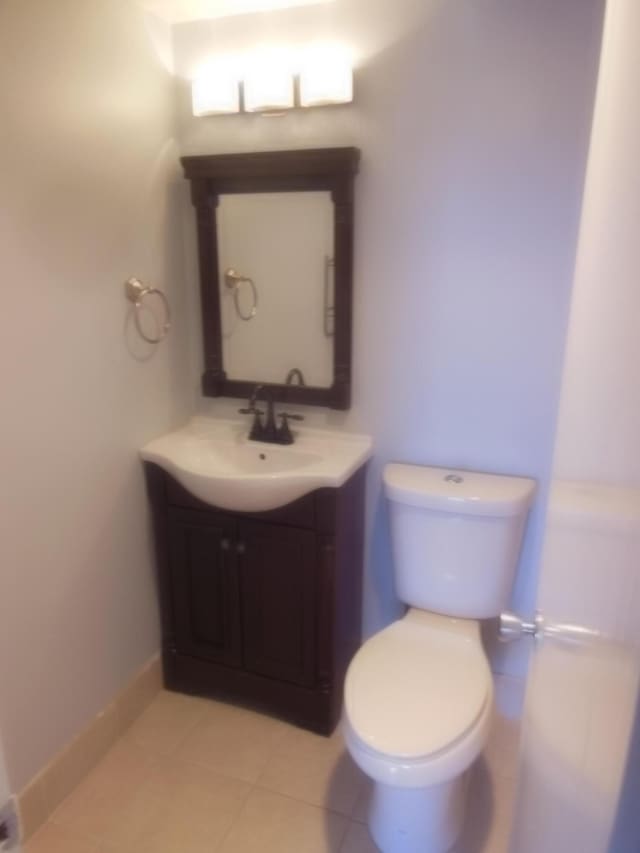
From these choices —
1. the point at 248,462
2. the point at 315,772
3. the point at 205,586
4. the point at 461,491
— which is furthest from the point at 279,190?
the point at 315,772

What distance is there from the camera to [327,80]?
5.51ft

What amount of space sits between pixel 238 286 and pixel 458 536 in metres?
1.09

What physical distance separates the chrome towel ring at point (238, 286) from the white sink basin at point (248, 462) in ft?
1.29

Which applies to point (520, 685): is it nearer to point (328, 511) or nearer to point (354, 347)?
point (328, 511)

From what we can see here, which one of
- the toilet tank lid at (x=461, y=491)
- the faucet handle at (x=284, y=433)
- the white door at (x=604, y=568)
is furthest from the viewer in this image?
the faucet handle at (x=284, y=433)

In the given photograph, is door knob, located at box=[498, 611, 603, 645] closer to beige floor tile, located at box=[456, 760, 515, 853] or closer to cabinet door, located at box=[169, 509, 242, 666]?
beige floor tile, located at box=[456, 760, 515, 853]

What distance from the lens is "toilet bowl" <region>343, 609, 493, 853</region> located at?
1.28m


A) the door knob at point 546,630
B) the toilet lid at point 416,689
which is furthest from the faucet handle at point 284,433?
the door knob at point 546,630

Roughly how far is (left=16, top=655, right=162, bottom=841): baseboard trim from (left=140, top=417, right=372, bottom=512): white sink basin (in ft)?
2.42

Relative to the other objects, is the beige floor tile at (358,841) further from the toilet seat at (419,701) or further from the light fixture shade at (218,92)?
the light fixture shade at (218,92)

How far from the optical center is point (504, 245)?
1.67 metres

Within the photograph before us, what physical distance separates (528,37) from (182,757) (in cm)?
230

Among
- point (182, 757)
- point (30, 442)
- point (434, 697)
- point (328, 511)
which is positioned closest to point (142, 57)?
point (30, 442)

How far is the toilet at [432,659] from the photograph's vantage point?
1298mm
